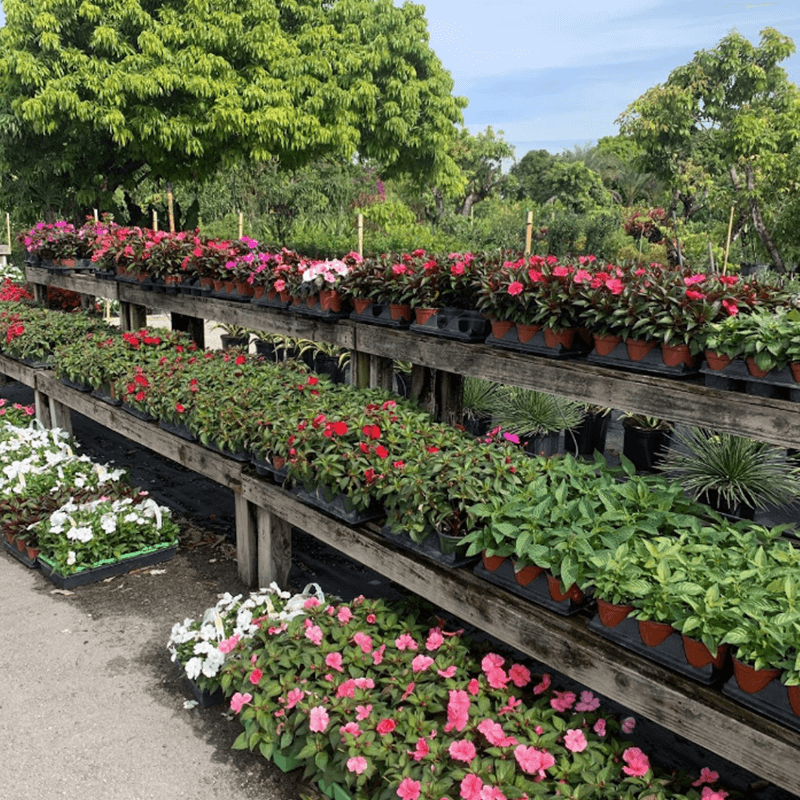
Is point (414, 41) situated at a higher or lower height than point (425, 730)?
higher

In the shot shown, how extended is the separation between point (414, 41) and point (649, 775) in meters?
20.7

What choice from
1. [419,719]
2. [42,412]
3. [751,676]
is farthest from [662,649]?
[42,412]

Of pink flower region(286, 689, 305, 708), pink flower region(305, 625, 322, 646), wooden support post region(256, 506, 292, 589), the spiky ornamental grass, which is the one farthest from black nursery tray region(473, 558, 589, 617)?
the spiky ornamental grass

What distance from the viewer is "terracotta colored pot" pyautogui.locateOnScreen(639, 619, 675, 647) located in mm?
2350

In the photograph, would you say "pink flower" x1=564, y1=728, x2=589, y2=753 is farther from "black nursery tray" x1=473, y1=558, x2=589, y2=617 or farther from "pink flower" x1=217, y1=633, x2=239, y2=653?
"pink flower" x1=217, y1=633, x2=239, y2=653

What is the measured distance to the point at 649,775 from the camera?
2441mm

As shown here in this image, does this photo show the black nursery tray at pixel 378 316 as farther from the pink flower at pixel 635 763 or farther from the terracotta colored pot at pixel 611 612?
the pink flower at pixel 635 763

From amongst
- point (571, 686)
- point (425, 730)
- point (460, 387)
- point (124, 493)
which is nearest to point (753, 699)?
point (425, 730)

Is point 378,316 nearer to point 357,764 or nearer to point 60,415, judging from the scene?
point 357,764

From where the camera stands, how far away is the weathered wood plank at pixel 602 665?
2133mm

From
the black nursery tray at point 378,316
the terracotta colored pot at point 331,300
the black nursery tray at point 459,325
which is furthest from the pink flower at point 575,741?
the terracotta colored pot at point 331,300

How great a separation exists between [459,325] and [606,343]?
0.82 metres

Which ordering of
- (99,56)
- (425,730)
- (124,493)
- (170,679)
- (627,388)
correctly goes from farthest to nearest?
(99,56)
(124,493)
(170,679)
(627,388)
(425,730)

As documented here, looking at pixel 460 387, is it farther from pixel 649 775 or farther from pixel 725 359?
pixel 649 775
